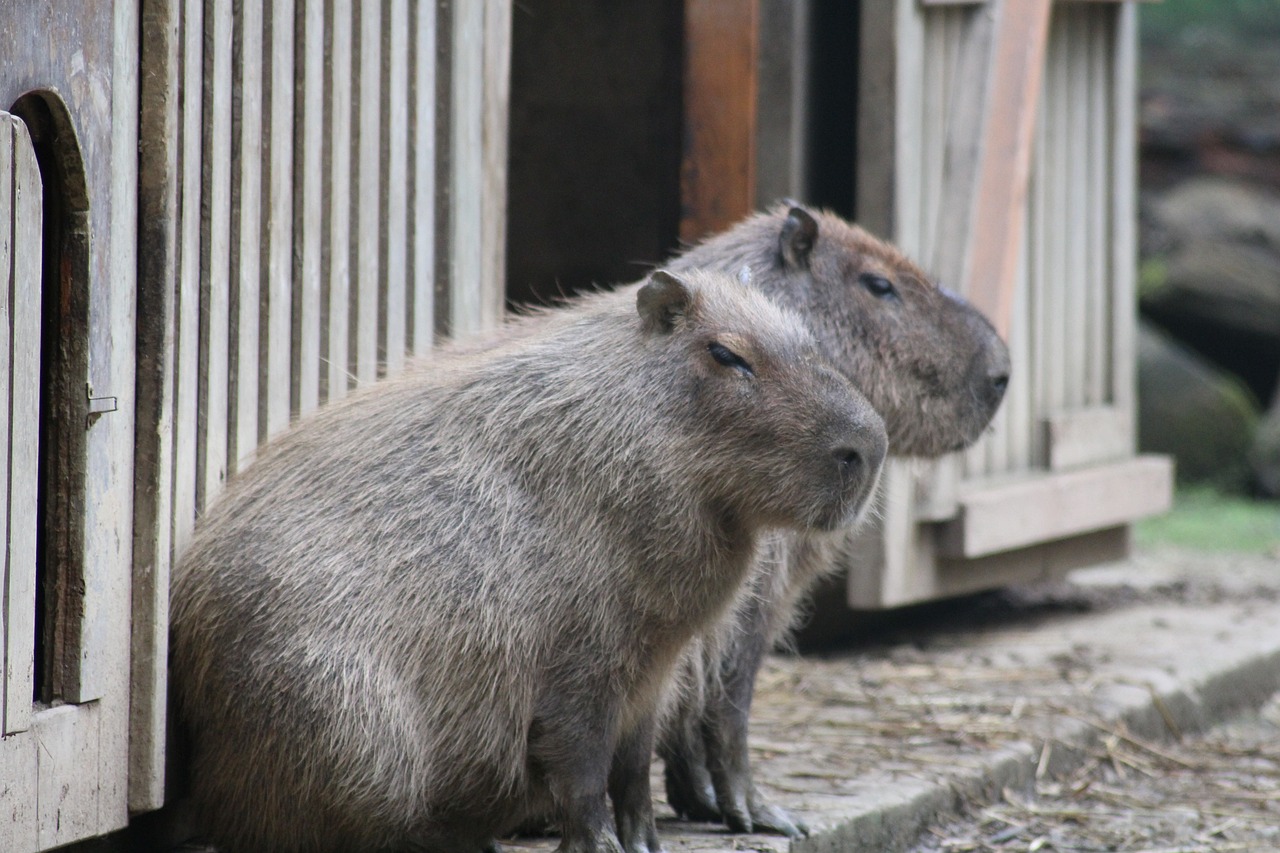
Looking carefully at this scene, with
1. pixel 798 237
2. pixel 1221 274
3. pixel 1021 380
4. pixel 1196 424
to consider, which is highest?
pixel 1221 274

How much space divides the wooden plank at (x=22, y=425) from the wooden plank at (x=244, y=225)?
0.62 meters

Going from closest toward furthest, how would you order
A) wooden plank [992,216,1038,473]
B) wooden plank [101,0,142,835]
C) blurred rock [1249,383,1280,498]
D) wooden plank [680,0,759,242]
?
wooden plank [101,0,142,835] → wooden plank [680,0,759,242] → wooden plank [992,216,1038,473] → blurred rock [1249,383,1280,498]

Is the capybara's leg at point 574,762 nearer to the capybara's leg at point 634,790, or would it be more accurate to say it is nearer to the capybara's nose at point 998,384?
the capybara's leg at point 634,790

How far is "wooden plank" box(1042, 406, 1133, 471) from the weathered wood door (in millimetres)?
4411

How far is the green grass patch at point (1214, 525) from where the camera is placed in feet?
30.5

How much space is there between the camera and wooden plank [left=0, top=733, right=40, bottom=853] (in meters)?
2.83

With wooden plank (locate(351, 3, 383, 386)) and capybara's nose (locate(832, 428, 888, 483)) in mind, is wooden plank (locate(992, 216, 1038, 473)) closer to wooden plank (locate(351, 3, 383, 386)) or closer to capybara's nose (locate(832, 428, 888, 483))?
wooden plank (locate(351, 3, 383, 386))

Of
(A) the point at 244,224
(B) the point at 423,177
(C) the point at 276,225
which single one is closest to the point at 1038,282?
(B) the point at 423,177

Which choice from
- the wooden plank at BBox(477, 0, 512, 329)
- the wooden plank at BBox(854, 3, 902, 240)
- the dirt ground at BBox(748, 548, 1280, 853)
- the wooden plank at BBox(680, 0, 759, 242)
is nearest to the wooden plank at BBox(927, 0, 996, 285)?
the wooden plank at BBox(854, 3, 902, 240)

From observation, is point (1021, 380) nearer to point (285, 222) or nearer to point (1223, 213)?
point (285, 222)

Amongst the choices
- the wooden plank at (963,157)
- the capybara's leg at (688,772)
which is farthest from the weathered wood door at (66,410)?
the wooden plank at (963,157)

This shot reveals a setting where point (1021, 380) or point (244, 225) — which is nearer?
point (244, 225)

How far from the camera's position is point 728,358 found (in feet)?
10.8

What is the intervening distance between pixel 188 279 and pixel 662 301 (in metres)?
0.92
